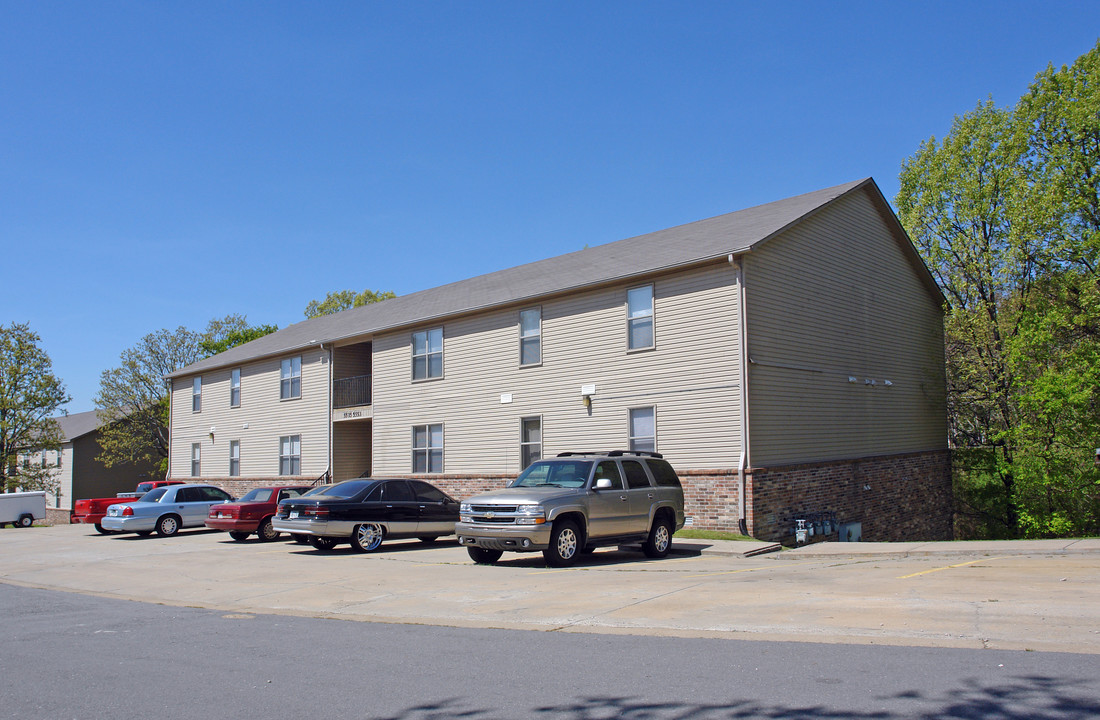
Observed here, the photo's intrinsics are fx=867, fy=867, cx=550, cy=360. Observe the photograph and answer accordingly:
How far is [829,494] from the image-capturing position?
21516 mm

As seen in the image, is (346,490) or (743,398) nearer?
(346,490)

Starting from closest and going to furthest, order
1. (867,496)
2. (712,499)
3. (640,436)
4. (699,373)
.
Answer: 1. (712,499)
2. (699,373)
3. (640,436)
4. (867,496)

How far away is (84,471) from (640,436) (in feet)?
160

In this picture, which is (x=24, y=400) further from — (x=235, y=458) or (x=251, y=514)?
(x=251, y=514)

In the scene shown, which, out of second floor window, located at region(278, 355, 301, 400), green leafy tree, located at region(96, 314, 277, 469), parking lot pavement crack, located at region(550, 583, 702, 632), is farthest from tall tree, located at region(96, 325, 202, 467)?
parking lot pavement crack, located at region(550, 583, 702, 632)

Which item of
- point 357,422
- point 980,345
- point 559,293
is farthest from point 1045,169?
point 357,422

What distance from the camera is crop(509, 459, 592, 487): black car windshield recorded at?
14.9 meters

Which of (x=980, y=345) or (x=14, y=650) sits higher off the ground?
(x=980, y=345)

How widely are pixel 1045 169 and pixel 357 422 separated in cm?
2507

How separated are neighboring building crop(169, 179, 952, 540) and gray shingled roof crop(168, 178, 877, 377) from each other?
105mm

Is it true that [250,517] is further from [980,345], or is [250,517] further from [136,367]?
[136,367]

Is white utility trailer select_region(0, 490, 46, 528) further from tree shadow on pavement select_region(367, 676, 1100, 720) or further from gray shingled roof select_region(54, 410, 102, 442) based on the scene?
tree shadow on pavement select_region(367, 676, 1100, 720)

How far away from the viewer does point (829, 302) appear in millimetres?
22844

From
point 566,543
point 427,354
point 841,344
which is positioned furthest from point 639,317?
point 427,354
